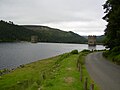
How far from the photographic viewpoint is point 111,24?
4509cm

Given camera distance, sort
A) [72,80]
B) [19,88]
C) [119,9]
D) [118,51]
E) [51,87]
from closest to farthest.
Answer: [51,87] → [72,80] → [19,88] → [119,9] → [118,51]

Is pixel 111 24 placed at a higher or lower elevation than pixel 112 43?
higher

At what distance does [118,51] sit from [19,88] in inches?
1112

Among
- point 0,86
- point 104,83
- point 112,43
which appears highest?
point 112,43

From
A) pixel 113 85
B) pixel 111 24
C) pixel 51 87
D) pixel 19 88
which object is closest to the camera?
pixel 51 87

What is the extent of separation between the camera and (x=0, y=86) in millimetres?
30344

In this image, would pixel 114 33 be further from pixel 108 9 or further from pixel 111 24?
pixel 108 9

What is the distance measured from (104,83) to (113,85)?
53.4 inches

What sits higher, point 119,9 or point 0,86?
point 119,9

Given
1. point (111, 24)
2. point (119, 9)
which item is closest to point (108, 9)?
point (111, 24)

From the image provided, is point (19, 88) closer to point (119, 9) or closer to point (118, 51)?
point (119, 9)

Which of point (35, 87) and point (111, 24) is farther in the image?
point (111, 24)

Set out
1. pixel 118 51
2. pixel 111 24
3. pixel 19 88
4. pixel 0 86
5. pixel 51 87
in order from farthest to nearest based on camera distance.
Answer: pixel 118 51, pixel 111 24, pixel 0 86, pixel 19 88, pixel 51 87

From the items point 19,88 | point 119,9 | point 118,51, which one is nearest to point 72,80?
point 19,88
